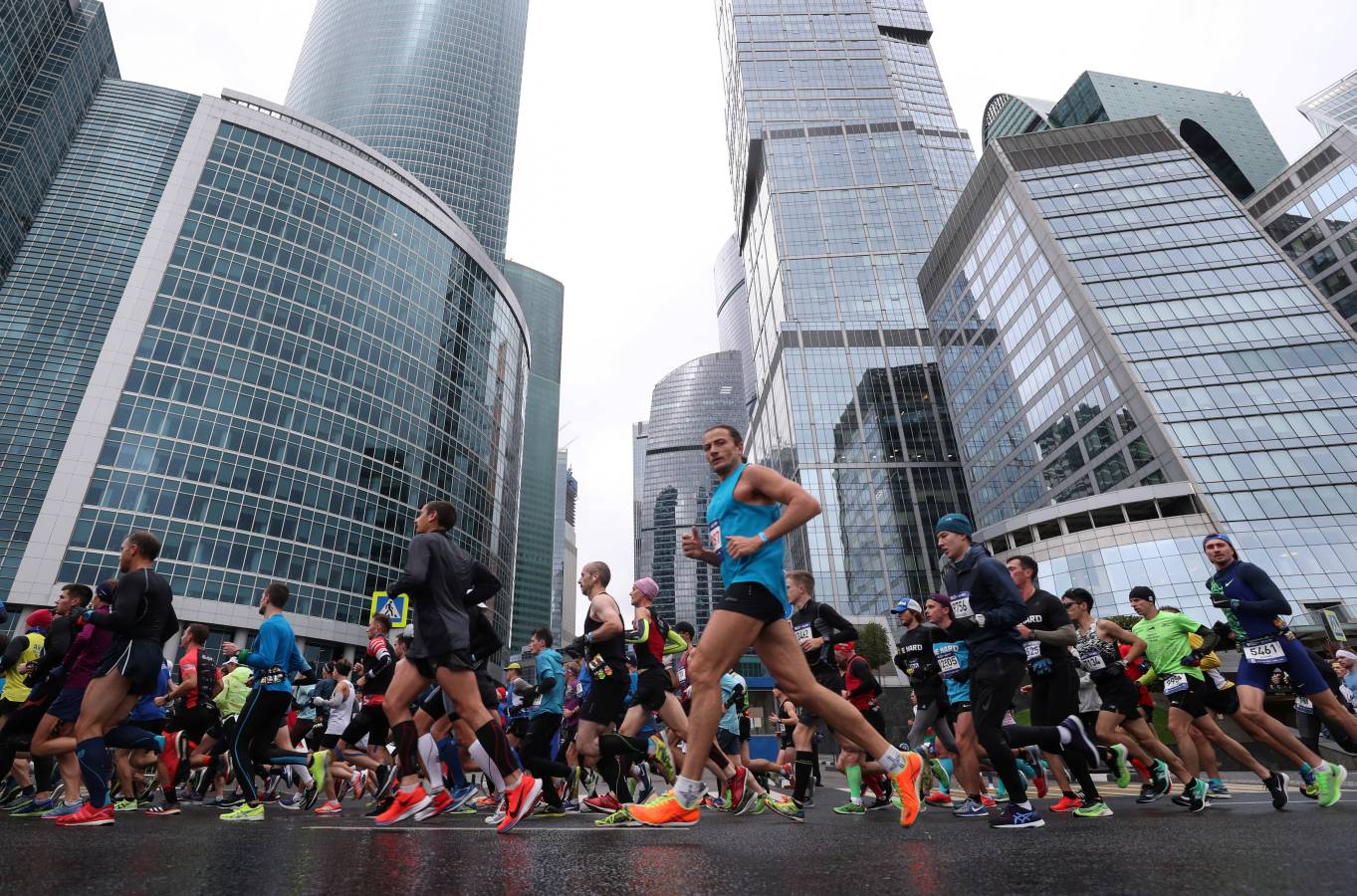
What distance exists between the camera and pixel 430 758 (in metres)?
5.95

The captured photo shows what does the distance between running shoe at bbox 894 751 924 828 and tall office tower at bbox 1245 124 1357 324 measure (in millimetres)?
86057

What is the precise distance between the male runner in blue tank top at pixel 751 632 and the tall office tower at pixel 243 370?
A: 47.3 m

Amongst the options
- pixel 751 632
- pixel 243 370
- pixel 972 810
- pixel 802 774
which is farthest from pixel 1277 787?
pixel 243 370

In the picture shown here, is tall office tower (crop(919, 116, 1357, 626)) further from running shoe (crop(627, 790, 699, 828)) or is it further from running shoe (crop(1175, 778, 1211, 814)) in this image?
running shoe (crop(627, 790, 699, 828))

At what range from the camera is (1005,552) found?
5850 cm

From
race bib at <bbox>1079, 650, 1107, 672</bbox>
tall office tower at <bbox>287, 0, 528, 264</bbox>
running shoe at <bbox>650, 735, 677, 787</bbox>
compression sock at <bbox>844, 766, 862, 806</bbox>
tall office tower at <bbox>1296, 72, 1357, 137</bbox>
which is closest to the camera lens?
compression sock at <bbox>844, 766, 862, 806</bbox>

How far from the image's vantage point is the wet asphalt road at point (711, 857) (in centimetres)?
244

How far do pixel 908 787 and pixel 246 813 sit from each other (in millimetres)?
5505

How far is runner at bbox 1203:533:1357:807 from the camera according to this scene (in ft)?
17.6

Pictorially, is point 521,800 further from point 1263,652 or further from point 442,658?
point 1263,652

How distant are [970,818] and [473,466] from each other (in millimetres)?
63251

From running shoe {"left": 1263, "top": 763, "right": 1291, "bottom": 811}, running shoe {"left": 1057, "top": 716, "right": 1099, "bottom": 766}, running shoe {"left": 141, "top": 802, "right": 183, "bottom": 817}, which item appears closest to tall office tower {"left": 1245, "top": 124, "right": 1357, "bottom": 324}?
running shoe {"left": 1263, "top": 763, "right": 1291, "bottom": 811}

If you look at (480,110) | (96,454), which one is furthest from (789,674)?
(480,110)

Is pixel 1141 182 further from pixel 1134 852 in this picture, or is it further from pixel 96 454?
pixel 96 454
